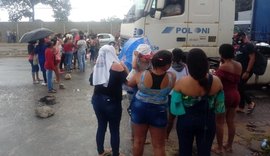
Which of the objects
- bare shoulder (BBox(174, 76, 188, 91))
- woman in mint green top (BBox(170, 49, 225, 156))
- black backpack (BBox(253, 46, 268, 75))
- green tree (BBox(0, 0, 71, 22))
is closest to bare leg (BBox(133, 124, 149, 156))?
woman in mint green top (BBox(170, 49, 225, 156))

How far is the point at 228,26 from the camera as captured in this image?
8875mm

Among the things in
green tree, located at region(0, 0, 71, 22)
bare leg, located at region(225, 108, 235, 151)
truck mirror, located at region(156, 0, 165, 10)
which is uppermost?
green tree, located at region(0, 0, 71, 22)

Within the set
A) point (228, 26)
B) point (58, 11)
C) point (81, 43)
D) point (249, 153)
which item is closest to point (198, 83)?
point (249, 153)

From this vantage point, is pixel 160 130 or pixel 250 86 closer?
pixel 160 130

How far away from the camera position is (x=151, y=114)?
4109mm

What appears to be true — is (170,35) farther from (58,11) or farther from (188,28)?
(58,11)

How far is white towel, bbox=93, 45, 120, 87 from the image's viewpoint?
15.0 feet

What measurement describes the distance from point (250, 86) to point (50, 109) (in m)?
5.66

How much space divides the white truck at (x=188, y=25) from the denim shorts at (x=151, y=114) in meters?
4.65

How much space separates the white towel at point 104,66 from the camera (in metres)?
4.58

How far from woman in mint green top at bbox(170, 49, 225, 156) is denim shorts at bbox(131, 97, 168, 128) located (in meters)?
0.33

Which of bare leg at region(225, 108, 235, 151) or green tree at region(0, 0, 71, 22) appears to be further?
green tree at region(0, 0, 71, 22)

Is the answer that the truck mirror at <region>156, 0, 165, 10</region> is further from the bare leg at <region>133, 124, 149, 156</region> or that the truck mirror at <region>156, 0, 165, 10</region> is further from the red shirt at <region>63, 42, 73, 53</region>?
the red shirt at <region>63, 42, 73, 53</region>

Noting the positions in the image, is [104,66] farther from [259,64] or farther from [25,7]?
[25,7]
